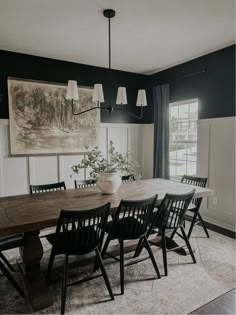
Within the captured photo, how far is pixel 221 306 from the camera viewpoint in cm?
207

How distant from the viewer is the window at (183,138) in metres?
4.44

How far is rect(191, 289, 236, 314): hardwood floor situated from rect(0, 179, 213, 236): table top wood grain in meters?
1.04

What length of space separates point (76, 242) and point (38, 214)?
0.42 meters

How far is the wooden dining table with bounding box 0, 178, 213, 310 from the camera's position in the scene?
1946 mm

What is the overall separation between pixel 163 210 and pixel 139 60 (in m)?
2.95

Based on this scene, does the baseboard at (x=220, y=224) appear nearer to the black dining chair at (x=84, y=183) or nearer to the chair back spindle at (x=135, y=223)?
the chair back spindle at (x=135, y=223)

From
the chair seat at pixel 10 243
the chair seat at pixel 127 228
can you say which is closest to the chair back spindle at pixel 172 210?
the chair seat at pixel 127 228

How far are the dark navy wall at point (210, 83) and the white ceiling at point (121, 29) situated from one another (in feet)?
0.52

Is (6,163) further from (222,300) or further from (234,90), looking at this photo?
(234,90)

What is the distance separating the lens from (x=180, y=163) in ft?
15.5

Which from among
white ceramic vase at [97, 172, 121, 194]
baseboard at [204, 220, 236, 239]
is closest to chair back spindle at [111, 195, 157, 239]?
white ceramic vase at [97, 172, 121, 194]

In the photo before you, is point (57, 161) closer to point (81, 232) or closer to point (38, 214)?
point (38, 214)

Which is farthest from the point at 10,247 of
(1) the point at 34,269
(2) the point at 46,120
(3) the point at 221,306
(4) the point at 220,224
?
(4) the point at 220,224

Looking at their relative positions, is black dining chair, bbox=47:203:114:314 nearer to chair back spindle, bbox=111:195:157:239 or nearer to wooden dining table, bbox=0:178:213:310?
wooden dining table, bbox=0:178:213:310
